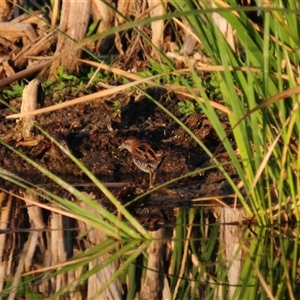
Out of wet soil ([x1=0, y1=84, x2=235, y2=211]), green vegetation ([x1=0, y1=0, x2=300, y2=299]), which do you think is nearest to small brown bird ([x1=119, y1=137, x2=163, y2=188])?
wet soil ([x1=0, y1=84, x2=235, y2=211])

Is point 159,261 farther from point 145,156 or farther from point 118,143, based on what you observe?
point 118,143

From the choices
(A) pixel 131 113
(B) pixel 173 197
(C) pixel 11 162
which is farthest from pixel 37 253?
(A) pixel 131 113

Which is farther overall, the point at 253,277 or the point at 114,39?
the point at 114,39

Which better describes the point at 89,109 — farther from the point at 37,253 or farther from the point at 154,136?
the point at 37,253

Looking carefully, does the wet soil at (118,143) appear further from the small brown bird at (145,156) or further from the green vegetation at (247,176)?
the green vegetation at (247,176)

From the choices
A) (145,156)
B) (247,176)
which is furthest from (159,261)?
(145,156)

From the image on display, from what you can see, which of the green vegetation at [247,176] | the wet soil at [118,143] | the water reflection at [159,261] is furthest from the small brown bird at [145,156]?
the green vegetation at [247,176]
